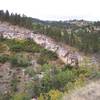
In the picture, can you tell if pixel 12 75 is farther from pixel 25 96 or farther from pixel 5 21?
pixel 5 21

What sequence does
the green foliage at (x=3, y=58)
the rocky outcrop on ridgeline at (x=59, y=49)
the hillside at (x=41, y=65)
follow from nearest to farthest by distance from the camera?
1. the hillside at (x=41, y=65)
2. the green foliage at (x=3, y=58)
3. the rocky outcrop on ridgeline at (x=59, y=49)

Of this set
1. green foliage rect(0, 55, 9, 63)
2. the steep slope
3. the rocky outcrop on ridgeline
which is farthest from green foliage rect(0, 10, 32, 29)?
the steep slope

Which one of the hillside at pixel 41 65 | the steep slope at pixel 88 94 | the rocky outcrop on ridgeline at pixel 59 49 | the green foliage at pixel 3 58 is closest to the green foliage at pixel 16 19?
the hillside at pixel 41 65

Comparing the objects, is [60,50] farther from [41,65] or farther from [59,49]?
[41,65]

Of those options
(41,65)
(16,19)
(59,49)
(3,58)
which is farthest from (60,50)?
(16,19)

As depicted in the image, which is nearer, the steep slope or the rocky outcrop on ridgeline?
the steep slope

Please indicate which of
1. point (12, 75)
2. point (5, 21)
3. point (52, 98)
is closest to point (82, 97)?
point (52, 98)

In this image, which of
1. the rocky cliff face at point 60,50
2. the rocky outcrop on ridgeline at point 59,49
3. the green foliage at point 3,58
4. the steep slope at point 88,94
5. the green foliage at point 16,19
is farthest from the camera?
the green foliage at point 16,19

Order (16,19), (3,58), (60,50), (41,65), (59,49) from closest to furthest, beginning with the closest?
(41,65), (3,58), (60,50), (59,49), (16,19)

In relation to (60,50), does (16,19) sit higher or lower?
higher

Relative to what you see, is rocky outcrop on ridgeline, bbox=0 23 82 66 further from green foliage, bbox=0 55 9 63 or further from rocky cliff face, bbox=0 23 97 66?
green foliage, bbox=0 55 9 63

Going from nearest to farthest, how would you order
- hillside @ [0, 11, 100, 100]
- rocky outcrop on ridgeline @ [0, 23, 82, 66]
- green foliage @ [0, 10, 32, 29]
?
hillside @ [0, 11, 100, 100] < rocky outcrop on ridgeline @ [0, 23, 82, 66] < green foliage @ [0, 10, 32, 29]

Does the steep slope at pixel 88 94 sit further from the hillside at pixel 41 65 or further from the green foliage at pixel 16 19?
the green foliage at pixel 16 19

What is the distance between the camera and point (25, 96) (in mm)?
19812
